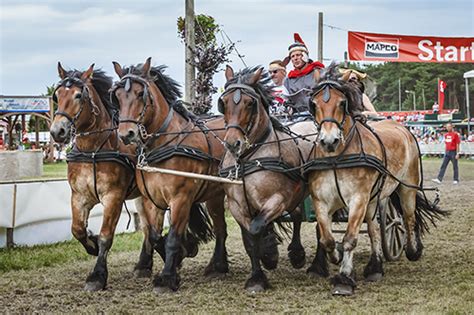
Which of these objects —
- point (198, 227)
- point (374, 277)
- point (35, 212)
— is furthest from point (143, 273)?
point (35, 212)

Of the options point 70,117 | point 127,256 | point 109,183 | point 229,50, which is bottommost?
point 127,256

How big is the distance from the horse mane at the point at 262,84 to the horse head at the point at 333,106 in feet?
2.06

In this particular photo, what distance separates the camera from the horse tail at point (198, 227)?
29.1ft

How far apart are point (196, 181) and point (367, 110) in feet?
9.01

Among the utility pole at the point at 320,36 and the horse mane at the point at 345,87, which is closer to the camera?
the horse mane at the point at 345,87

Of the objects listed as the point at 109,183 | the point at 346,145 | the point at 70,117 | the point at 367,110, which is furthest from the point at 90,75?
the point at 367,110

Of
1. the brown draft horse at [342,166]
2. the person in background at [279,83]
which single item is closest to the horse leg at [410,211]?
the brown draft horse at [342,166]

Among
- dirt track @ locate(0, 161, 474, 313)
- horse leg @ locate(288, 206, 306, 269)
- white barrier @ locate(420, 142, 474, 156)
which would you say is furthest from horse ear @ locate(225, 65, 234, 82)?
white barrier @ locate(420, 142, 474, 156)

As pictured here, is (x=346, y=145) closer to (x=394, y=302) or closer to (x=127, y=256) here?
(x=394, y=302)

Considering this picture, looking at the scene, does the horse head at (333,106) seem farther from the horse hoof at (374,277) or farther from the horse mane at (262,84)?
the horse hoof at (374,277)

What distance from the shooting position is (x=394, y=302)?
6.45 metres

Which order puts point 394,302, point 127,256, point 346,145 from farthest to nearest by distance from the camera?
point 127,256
point 346,145
point 394,302

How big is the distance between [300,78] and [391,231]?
7.16ft

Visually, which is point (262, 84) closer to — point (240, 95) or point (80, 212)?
point (240, 95)
